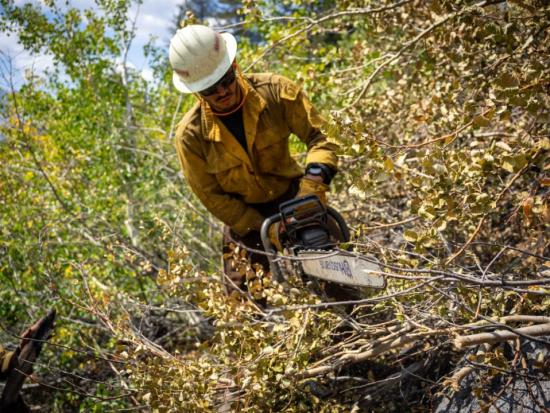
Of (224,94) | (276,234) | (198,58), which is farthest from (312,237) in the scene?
(198,58)

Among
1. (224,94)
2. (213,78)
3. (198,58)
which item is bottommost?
(224,94)

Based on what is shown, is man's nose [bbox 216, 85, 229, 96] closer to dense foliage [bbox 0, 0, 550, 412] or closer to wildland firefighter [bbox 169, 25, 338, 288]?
wildland firefighter [bbox 169, 25, 338, 288]

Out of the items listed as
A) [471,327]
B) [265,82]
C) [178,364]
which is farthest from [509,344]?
[265,82]

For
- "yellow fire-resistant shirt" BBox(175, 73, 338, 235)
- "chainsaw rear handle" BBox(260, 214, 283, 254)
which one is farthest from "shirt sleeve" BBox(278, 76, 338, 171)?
"chainsaw rear handle" BBox(260, 214, 283, 254)

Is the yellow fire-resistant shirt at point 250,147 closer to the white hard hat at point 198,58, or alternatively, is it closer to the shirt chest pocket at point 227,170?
the shirt chest pocket at point 227,170

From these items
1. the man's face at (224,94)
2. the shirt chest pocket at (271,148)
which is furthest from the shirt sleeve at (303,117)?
the man's face at (224,94)

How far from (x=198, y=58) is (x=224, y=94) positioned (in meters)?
0.25

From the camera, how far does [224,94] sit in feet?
9.98

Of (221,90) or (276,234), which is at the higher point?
(221,90)

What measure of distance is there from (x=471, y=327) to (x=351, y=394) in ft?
3.87

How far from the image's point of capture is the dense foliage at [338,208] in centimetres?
206

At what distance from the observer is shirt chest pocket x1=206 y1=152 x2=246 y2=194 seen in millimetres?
3203

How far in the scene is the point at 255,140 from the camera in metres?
3.19

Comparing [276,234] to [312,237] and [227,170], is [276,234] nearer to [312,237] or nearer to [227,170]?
[312,237]
